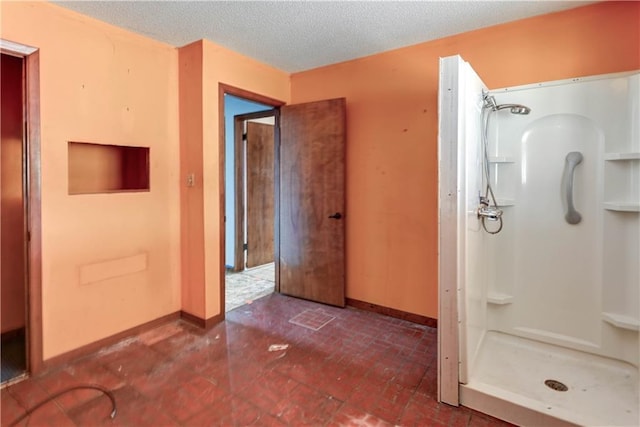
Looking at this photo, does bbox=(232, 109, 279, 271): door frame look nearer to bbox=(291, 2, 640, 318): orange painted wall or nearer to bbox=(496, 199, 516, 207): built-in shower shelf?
bbox=(291, 2, 640, 318): orange painted wall

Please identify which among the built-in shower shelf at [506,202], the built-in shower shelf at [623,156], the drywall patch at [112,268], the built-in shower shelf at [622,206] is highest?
the built-in shower shelf at [623,156]

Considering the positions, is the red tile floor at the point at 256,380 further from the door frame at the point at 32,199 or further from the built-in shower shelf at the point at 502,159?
the built-in shower shelf at the point at 502,159

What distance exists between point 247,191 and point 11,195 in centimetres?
249

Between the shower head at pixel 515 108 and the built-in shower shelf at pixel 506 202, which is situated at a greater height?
the shower head at pixel 515 108

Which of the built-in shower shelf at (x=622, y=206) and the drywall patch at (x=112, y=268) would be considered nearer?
the built-in shower shelf at (x=622, y=206)

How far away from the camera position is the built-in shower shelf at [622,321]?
2176mm

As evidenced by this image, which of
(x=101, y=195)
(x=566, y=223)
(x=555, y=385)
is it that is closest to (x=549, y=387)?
(x=555, y=385)

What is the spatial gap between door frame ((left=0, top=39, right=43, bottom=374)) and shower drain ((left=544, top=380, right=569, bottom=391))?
3.19 m

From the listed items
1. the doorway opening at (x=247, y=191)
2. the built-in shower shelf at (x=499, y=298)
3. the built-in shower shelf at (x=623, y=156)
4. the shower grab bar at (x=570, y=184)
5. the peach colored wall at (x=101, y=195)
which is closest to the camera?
the built-in shower shelf at (x=623, y=156)

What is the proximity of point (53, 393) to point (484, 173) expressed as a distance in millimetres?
3127

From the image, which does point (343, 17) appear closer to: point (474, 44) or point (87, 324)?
point (474, 44)

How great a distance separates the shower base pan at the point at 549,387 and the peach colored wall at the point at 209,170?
208 centimetres

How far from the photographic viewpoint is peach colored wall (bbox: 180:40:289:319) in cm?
284

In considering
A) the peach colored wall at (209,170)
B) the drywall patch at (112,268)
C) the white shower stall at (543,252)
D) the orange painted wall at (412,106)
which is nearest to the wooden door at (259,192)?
the orange painted wall at (412,106)
